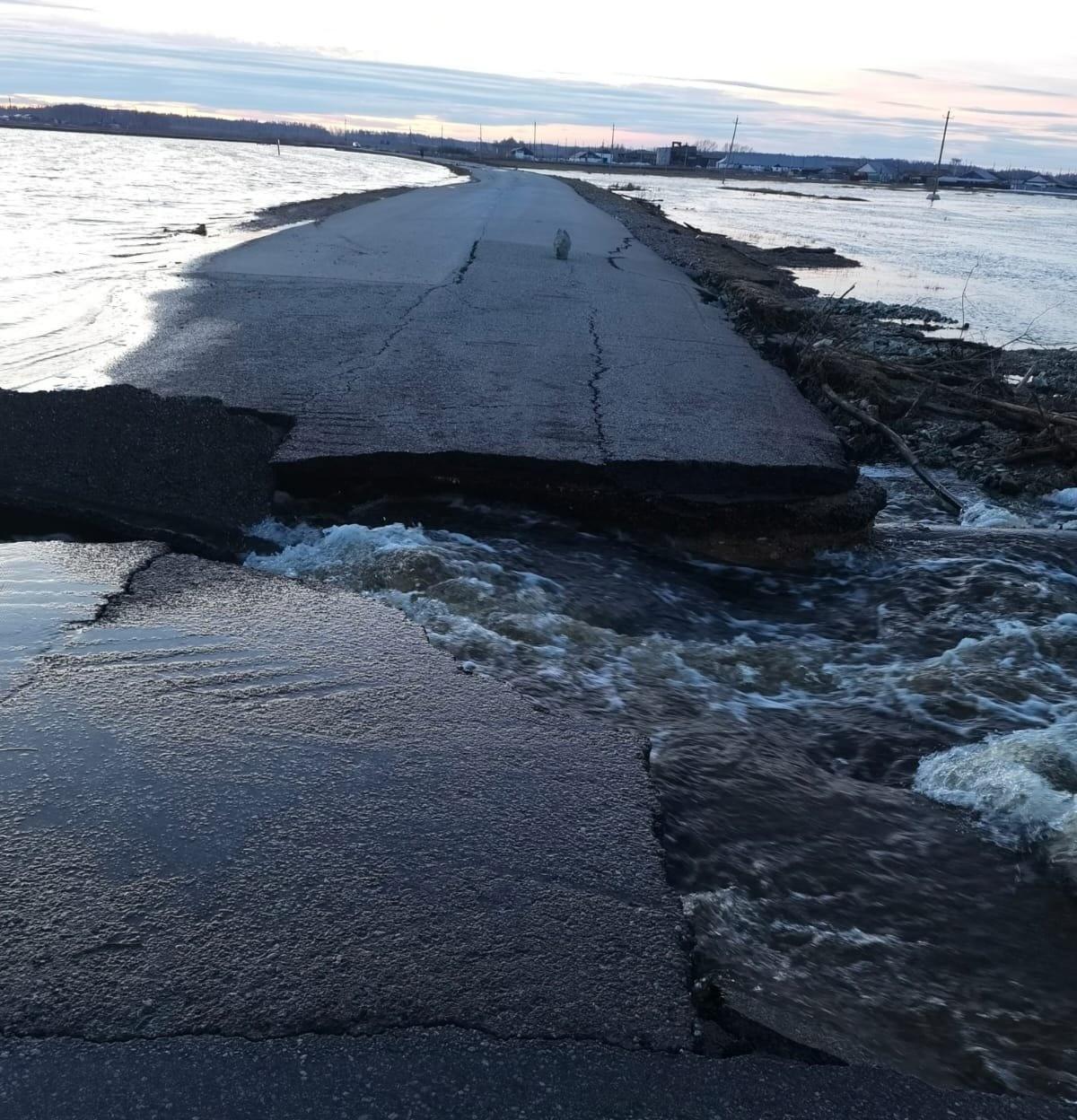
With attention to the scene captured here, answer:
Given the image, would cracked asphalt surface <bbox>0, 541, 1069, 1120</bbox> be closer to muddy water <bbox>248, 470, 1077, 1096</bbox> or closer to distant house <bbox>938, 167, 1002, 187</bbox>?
muddy water <bbox>248, 470, 1077, 1096</bbox>

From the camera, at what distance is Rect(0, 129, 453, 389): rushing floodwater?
8.93 metres

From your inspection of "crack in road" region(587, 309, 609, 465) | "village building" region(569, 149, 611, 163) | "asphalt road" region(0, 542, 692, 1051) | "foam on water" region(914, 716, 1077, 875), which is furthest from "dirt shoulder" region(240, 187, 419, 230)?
"village building" region(569, 149, 611, 163)

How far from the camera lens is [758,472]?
6.32 metres

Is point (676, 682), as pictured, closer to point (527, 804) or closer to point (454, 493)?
point (527, 804)

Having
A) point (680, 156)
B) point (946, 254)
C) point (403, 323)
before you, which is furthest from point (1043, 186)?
point (403, 323)

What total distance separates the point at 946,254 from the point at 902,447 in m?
30.3

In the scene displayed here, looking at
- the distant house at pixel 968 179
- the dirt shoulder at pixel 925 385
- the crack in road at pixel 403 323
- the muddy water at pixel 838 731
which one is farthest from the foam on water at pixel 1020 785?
the distant house at pixel 968 179

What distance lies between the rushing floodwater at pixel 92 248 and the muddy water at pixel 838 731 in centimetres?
396

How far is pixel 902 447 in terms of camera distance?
8906 millimetres

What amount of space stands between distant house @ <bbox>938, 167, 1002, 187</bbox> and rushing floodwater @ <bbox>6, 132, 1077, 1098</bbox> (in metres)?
155

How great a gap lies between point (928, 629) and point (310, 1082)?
160 inches

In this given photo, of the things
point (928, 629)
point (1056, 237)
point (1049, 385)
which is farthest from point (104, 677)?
point (1056, 237)

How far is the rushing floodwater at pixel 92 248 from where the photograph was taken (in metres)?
8.93

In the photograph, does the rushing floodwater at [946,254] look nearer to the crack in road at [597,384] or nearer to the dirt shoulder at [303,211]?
the crack in road at [597,384]
